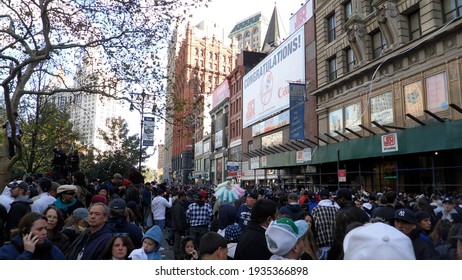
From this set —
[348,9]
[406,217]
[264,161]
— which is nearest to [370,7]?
[348,9]

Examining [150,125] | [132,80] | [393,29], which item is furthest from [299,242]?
[393,29]

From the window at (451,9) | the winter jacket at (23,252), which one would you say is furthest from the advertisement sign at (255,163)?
the winter jacket at (23,252)

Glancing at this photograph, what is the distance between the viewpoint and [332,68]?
3011 centimetres

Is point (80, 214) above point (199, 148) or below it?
below

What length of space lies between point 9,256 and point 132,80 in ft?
A: 30.3

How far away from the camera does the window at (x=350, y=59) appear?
88.4 ft

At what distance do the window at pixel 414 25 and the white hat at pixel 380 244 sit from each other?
22.4 metres

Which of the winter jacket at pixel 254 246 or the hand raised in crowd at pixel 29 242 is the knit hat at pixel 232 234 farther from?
the hand raised in crowd at pixel 29 242

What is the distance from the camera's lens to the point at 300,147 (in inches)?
1289

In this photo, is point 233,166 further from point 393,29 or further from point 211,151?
point 211,151

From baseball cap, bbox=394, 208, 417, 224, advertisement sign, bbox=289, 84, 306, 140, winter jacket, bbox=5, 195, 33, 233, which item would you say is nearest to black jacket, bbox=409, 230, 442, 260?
baseball cap, bbox=394, 208, 417, 224

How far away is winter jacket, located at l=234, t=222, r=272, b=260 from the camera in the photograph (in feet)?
12.9

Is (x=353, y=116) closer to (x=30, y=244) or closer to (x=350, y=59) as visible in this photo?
(x=350, y=59)

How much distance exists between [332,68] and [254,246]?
93.6 ft
